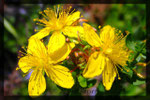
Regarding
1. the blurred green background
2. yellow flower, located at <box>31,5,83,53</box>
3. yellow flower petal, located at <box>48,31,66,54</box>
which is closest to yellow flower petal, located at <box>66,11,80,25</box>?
yellow flower, located at <box>31,5,83,53</box>

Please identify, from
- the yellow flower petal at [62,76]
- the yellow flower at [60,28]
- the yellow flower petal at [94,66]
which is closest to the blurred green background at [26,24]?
the yellow flower at [60,28]

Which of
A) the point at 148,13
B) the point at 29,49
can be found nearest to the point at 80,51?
the point at 29,49

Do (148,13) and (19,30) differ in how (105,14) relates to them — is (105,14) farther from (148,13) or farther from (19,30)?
(19,30)

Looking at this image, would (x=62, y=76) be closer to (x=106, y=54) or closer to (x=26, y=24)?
(x=106, y=54)

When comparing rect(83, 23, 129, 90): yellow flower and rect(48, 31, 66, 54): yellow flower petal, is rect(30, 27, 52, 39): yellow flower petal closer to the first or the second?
rect(48, 31, 66, 54): yellow flower petal

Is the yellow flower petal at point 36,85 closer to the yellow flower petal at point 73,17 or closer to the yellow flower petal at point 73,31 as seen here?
the yellow flower petal at point 73,31

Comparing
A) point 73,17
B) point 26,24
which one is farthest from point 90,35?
point 26,24
